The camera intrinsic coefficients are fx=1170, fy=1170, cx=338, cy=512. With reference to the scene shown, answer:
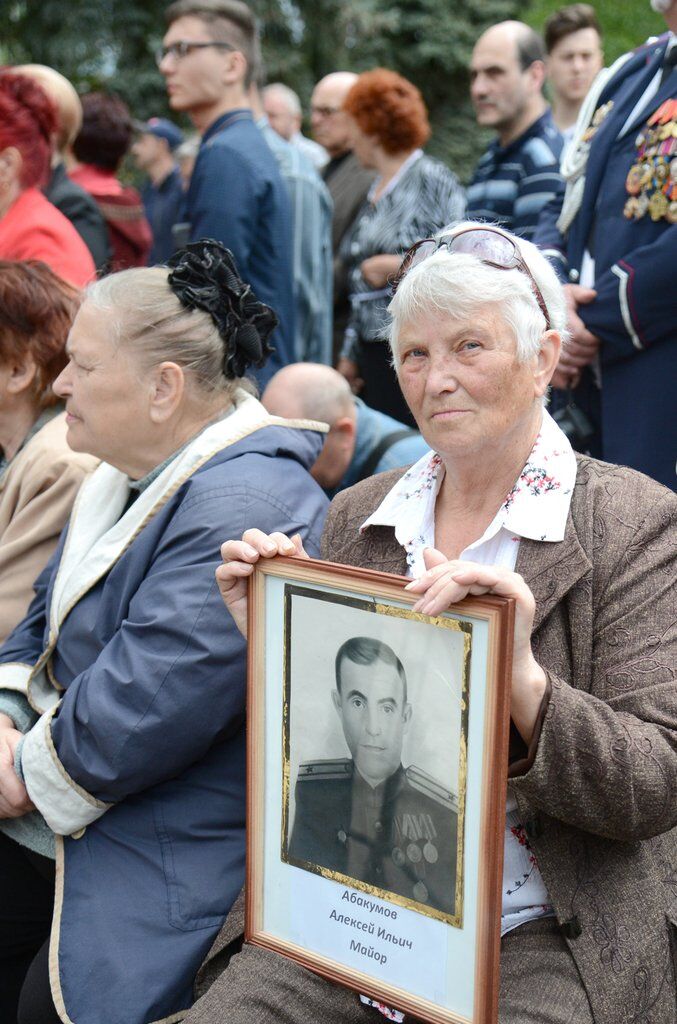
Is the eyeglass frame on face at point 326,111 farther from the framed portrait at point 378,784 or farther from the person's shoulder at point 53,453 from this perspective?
the framed portrait at point 378,784

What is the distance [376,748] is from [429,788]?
11 centimetres

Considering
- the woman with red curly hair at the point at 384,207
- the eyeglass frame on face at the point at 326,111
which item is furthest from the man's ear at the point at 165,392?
the eyeglass frame on face at the point at 326,111

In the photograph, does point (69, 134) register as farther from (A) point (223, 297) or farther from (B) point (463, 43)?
(B) point (463, 43)

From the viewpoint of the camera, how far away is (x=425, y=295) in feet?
6.57

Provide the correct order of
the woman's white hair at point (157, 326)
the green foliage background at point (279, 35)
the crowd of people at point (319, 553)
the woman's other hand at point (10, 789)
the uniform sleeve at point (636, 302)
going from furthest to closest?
the green foliage background at point (279, 35), the uniform sleeve at point (636, 302), the woman's white hair at point (157, 326), the woman's other hand at point (10, 789), the crowd of people at point (319, 553)

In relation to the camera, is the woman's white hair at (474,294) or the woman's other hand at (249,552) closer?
the woman's other hand at (249,552)

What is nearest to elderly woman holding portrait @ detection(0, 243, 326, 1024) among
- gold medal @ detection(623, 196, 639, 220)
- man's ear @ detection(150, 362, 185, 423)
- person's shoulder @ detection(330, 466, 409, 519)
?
man's ear @ detection(150, 362, 185, 423)

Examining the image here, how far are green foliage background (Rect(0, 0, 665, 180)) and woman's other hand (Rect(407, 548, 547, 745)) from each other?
13.6 m

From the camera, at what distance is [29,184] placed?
4.36 metres

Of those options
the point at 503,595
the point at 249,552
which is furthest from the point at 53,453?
the point at 503,595

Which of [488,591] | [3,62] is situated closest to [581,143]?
[488,591]

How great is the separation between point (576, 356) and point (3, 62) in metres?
12.8

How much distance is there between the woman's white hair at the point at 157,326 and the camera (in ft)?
8.51

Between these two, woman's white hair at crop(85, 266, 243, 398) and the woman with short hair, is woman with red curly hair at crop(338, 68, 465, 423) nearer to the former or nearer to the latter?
the woman with short hair
